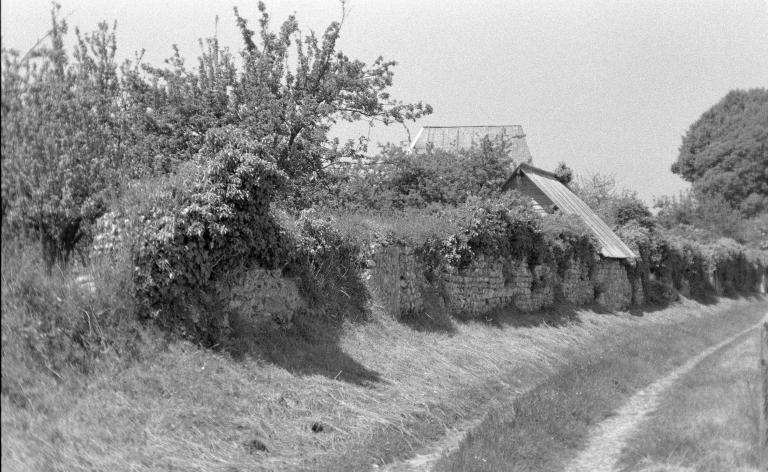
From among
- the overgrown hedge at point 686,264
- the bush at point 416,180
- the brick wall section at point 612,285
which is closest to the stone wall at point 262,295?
the bush at point 416,180

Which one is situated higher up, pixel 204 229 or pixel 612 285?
pixel 204 229

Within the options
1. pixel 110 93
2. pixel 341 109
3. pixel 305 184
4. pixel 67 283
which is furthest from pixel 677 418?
pixel 341 109

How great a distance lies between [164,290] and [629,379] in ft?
29.3

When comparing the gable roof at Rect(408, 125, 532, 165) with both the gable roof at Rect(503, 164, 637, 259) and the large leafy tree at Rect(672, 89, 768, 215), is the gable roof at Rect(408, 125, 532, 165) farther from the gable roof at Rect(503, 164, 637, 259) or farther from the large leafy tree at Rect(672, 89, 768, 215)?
the large leafy tree at Rect(672, 89, 768, 215)

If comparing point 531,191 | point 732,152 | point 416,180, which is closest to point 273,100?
point 416,180

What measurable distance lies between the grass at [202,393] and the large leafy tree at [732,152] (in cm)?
6167

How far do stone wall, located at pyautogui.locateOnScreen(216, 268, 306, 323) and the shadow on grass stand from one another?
0.17 m

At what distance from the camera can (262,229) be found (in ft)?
31.9

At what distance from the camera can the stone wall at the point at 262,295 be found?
952cm

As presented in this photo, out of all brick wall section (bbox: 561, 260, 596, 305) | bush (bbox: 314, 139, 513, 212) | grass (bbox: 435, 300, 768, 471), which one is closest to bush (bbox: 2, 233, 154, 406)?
grass (bbox: 435, 300, 768, 471)

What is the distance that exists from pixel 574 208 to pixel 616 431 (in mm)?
Answer: 19995

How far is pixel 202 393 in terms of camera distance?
7316mm

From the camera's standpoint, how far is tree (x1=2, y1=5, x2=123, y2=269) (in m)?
5.57

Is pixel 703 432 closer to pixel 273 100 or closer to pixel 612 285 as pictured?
pixel 273 100
